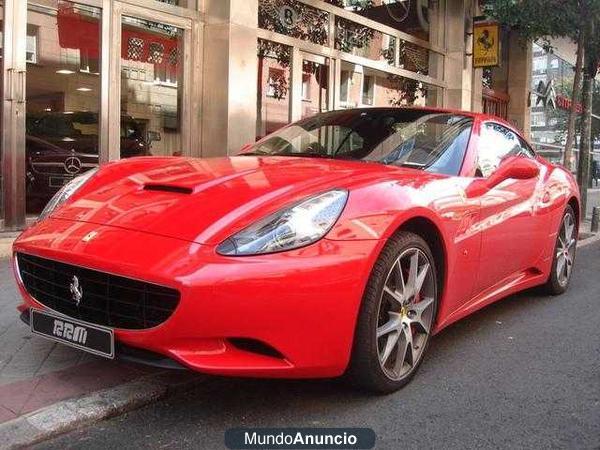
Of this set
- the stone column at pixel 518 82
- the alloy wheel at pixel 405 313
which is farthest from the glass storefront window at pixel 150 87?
the stone column at pixel 518 82

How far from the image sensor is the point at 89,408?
9.38 ft

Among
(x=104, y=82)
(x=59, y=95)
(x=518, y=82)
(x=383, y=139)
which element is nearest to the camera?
(x=383, y=139)

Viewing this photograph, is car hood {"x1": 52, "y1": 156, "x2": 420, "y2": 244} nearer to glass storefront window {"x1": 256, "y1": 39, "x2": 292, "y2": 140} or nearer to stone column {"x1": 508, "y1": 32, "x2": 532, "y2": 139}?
glass storefront window {"x1": 256, "y1": 39, "x2": 292, "y2": 140}

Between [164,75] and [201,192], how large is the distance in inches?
225

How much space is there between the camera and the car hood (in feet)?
9.02

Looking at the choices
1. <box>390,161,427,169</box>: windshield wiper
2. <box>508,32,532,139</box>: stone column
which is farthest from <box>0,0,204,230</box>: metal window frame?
<box>508,32,532,139</box>: stone column

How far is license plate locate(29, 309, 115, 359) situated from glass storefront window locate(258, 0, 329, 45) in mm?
7104

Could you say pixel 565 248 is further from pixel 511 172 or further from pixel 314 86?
pixel 314 86

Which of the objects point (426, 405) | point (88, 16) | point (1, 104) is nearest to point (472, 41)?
point (88, 16)

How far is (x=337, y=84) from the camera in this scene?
10859mm

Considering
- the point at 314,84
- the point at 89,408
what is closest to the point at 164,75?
the point at 314,84

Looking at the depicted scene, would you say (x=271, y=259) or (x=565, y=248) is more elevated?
(x=271, y=259)

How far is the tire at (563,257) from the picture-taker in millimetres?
5383

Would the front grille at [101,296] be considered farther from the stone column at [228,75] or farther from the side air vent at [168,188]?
the stone column at [228,75]
